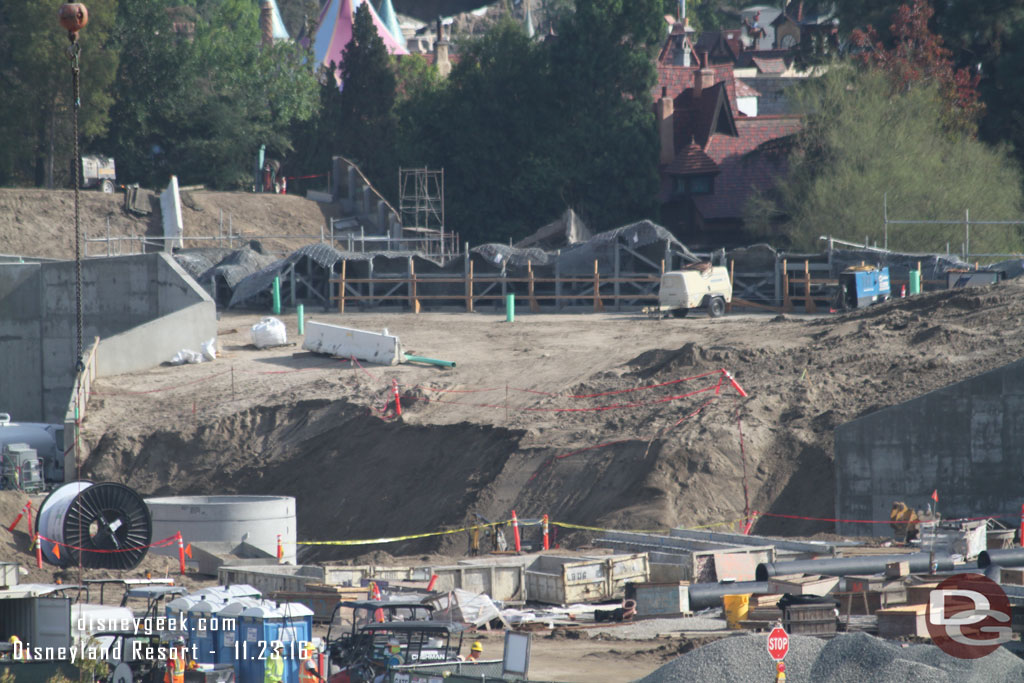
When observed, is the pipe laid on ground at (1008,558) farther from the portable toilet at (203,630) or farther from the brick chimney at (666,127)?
the brick chimney at (666,127)

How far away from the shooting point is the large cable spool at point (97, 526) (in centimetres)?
2789

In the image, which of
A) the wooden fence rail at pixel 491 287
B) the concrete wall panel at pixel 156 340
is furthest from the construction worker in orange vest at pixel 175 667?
the wooden fence rail at pixel 491 287

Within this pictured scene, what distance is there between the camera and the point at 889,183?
52.9 m

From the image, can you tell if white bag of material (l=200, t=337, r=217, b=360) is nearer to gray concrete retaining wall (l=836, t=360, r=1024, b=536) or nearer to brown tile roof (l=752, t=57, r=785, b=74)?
gray concrete retaining wall (l=836, t=360, r=1024, b=536)

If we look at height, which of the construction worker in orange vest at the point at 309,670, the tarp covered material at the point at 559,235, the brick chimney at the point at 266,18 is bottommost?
the construction worker in orange vest at the point at 309,670

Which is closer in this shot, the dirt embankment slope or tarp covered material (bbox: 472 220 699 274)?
tarp covered material (bbox: 472 220 699 274)

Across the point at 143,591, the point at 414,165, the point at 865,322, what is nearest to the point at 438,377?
the point at 865,322

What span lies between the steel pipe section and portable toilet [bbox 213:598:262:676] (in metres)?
11.4

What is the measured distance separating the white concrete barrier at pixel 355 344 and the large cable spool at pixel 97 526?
44.6 ft

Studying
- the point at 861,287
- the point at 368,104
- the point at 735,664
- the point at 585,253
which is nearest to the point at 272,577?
the point at 735,664

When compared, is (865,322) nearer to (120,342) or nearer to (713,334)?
(713,334)

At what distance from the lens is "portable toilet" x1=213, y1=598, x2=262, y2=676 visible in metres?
18.4

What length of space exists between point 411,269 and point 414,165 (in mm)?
18412

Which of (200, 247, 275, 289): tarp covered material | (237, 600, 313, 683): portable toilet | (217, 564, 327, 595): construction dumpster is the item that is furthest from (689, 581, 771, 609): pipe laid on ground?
(200, 247, 275, 289): tarp covered material
